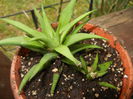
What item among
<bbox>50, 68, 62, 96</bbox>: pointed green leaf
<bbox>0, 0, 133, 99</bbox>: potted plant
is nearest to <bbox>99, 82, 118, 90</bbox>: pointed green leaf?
<bbox>0, 0, 133, 99</bbox>: potted plant

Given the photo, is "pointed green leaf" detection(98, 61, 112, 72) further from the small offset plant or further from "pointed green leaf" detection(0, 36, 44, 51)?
"pointed green leaf" detection(0, 36, 44, 51)

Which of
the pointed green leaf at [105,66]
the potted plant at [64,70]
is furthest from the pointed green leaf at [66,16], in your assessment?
the pointed green leaf at [105,66]

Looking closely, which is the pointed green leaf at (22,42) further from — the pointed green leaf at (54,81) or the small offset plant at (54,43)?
the pointed green leaf at (54,81)

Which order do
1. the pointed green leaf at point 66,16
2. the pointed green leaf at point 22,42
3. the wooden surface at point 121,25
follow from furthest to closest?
the wooden surface at point 121,25 → the pointed green leaf at point 66,16 → the pointed green leaf at point 22,42

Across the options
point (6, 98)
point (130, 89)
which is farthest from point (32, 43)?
point (130, 89)

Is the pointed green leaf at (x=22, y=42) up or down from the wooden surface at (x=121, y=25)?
up
